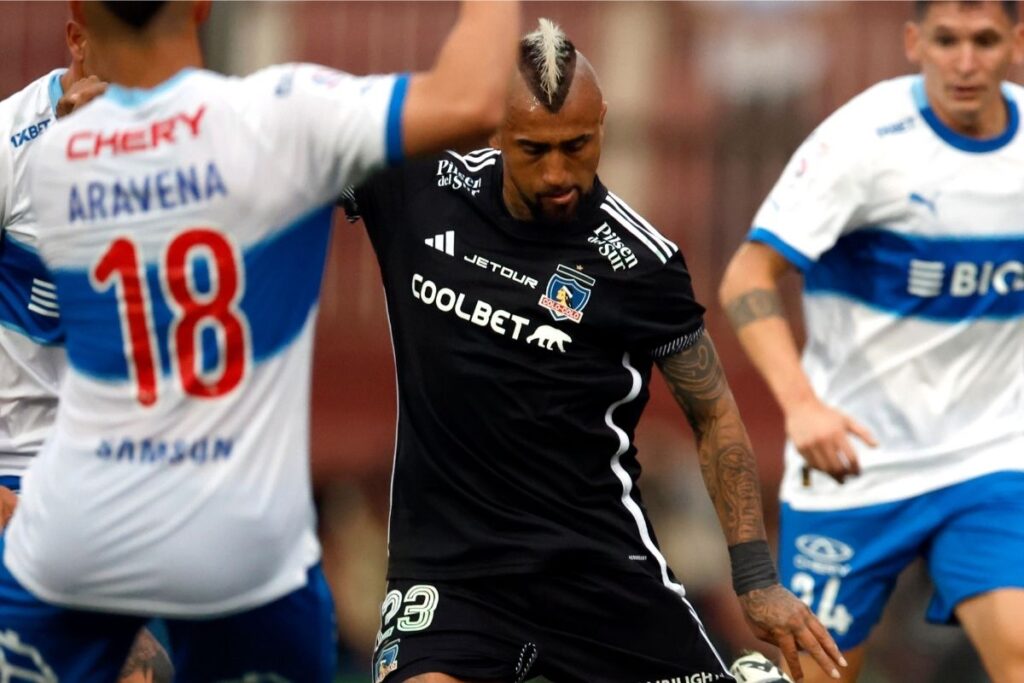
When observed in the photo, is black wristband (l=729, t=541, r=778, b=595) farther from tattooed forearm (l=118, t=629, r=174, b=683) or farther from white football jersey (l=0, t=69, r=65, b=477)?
white football jersey (l=0, t=69, r=65, b=477)

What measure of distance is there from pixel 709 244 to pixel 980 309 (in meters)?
6.00

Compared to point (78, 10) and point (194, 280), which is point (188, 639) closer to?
point (194, 280)

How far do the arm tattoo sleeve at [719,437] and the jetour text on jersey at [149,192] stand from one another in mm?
1952

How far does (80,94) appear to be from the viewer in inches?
201

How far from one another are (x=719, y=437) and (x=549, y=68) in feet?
3.79

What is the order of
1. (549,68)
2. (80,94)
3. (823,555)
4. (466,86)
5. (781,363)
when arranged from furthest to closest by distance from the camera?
(823,555), (781,363), (549,68), (80,94), (466,86)

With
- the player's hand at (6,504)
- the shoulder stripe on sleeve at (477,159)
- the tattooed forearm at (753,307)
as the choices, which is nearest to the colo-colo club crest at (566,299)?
the shoulder stripe on sleeve at (477,159)

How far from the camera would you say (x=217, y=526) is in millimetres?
4227

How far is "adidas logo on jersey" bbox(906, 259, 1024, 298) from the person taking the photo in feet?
22.3

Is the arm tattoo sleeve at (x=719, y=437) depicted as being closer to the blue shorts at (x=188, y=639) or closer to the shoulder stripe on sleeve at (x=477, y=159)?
the shoulder stripe on sleeve at (x=477, y=159)

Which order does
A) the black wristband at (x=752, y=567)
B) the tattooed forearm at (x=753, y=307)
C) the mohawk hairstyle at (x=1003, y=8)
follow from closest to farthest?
the black wristband at (x=752, y=567)
the tattooed forearm at (x=753, y=307)
the mohawk hairstyle at (x=1003, y=8)

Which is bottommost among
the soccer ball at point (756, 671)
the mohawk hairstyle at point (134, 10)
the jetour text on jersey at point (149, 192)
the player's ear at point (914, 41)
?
the soccer ball at point (756, 671)

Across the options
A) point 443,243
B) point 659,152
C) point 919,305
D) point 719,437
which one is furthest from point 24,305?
point 659,152

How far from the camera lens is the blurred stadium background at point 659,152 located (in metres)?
12.7
